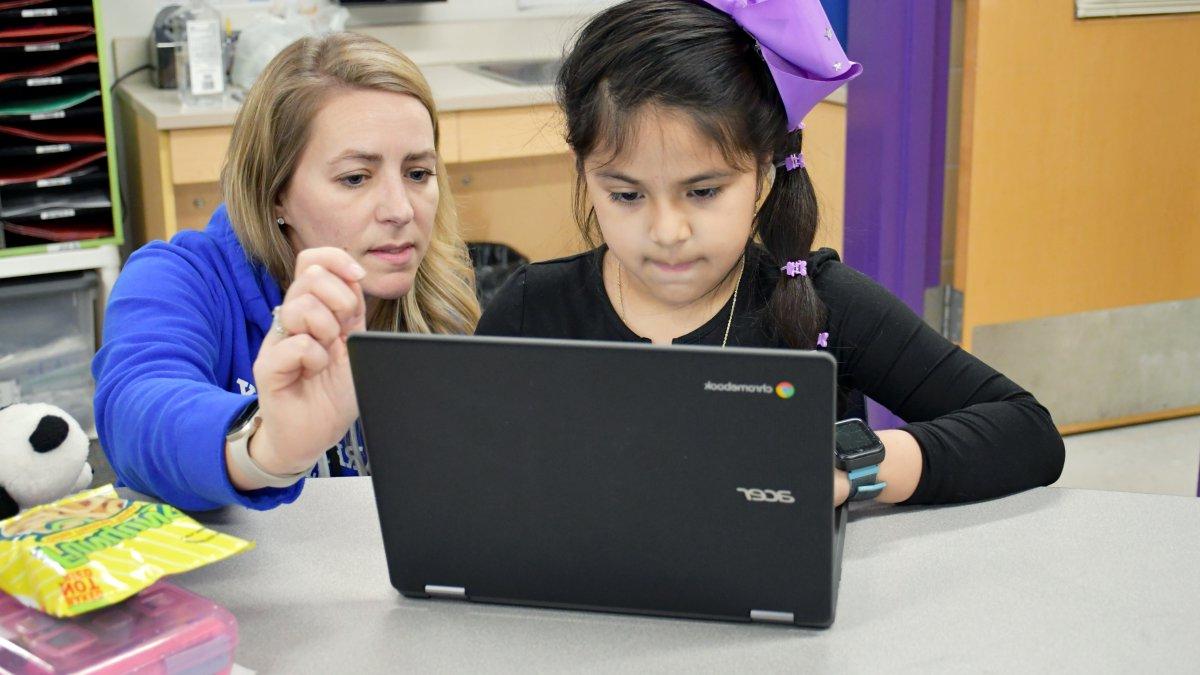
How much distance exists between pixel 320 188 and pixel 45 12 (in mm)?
1452

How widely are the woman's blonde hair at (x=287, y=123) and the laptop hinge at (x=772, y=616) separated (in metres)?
0.76

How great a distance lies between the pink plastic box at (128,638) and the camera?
2.60ft

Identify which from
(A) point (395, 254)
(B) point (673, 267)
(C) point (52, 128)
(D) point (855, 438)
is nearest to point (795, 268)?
(B) point (673, 267)

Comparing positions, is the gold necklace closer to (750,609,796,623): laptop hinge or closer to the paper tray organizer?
(750,609,796,623): laptop hinge

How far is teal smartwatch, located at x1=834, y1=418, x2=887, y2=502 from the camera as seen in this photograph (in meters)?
1.02

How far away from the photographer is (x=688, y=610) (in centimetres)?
88

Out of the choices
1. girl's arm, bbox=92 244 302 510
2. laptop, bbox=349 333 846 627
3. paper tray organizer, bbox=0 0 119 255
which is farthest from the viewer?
paper tray organizer, bbox=0 0 119 255

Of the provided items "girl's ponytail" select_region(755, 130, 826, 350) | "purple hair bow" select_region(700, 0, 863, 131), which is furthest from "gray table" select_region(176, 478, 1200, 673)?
"purple hair bow" select_region(700, 0, 863, 131)

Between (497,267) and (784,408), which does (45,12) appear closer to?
(497,267)

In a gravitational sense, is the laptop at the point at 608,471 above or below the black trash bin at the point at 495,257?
above

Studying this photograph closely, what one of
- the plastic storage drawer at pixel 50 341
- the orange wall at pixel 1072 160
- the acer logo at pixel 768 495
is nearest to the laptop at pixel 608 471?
the acer logo at pixel 768 495

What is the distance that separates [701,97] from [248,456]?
54 cm

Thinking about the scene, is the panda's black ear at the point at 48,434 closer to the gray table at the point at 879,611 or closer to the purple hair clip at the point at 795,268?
the gray table at the point at 879,611

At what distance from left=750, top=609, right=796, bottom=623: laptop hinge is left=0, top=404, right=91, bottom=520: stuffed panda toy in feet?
1.89
